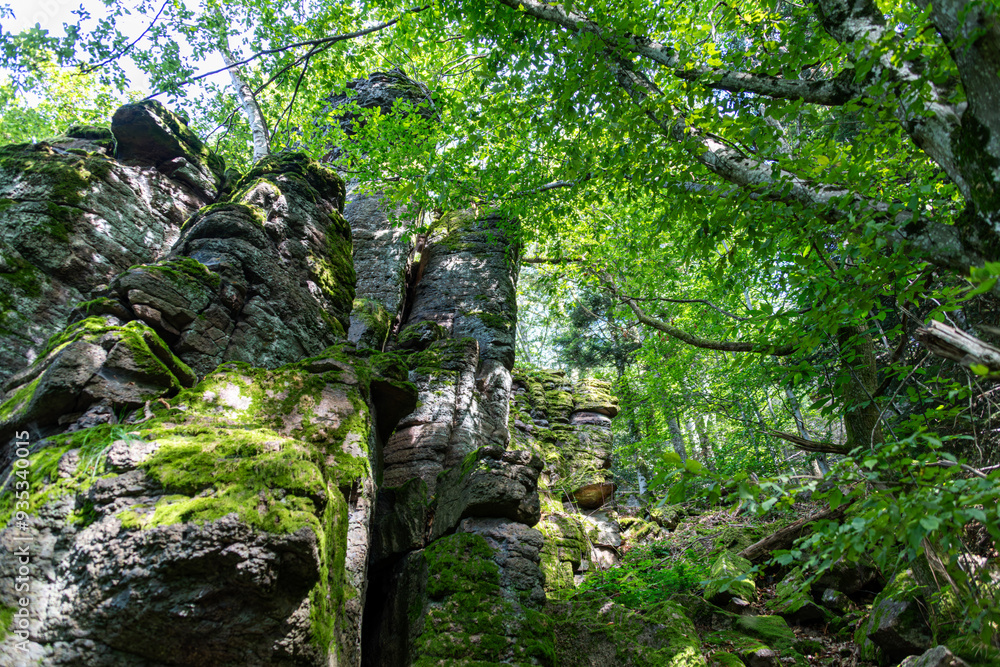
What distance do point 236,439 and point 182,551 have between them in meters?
0.89

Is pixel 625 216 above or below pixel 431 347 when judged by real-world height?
above

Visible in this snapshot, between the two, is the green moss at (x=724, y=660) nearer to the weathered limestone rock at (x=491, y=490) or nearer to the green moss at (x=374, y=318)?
the weathered limestone rock at (x=491, y=490)

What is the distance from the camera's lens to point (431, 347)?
344 inches

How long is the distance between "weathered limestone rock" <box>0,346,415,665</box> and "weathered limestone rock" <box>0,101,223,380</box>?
3.20 meters

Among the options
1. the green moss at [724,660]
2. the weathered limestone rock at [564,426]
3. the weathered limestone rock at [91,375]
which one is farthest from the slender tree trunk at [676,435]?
the weathered limestone rock at [91,375]

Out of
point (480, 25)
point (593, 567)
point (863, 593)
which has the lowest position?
point (863, 593)

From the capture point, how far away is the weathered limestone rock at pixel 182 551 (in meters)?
2.48

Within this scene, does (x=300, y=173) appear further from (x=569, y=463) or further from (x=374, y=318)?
(x=569, y=463)

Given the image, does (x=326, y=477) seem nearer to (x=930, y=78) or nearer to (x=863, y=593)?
(x=930, y=78)

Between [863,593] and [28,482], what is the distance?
8.98 m

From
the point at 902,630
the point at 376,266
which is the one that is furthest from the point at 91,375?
the point at 902,630

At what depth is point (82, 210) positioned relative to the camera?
20.5ft

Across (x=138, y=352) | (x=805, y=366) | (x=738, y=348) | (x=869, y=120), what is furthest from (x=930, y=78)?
(x=138, y=352)

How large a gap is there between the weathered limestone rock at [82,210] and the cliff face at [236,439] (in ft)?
0.09
